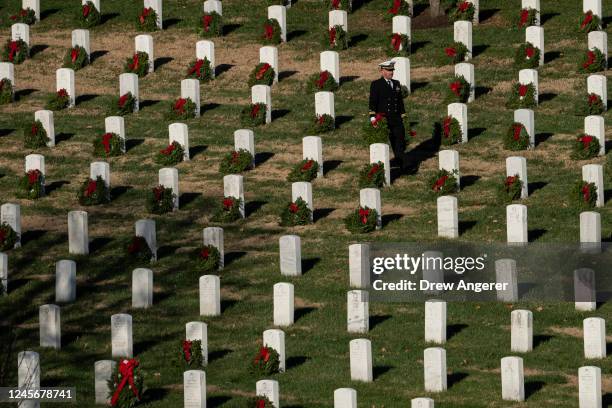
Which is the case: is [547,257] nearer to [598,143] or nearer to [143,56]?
[598,143]

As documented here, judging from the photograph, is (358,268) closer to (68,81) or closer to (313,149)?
(313,149)

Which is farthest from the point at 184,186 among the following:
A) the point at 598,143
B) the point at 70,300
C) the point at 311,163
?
the point at 598,143

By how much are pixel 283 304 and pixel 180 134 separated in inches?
285

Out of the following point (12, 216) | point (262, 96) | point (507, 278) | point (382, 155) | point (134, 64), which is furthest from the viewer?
point (134, 64)

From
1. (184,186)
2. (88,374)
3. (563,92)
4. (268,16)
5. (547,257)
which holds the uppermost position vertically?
(268,16)

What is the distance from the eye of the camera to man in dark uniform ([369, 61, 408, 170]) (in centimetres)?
3038

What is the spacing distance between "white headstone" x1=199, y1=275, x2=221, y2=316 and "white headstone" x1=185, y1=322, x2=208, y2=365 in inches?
A: 65.8

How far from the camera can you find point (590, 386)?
21.7 m

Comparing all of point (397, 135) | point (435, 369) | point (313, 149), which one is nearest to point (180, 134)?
point (313, 149)

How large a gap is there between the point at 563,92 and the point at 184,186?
7063 millimetres

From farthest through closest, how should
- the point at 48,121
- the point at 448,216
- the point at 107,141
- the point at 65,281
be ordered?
the point at 48,121
the point at 107,141
the point at 448,216
the point at 65,281

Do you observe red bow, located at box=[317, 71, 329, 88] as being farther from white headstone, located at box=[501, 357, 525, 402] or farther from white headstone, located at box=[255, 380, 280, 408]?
white headstone, located at box=[255, 380, 280, 408]

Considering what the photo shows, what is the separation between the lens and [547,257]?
88.6 ft

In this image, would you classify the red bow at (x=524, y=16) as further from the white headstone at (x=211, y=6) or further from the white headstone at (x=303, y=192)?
the white headstone at (x=303, y=192)
